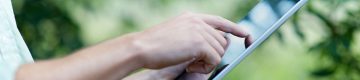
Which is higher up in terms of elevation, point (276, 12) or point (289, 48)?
point (289, 48)

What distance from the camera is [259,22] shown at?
784 millimetres

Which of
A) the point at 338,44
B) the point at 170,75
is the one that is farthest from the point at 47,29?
the point at 170,75

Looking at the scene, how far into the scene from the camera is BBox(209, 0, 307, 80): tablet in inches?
29.3

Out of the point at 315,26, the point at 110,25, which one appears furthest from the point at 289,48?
the point at 110,25

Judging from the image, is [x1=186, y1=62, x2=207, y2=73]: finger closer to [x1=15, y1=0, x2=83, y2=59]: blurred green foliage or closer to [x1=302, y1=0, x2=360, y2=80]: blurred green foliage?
[x1=302, y1=0, x2=360, y2=80]: blurred green foliage

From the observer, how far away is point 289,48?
1802 millimetres

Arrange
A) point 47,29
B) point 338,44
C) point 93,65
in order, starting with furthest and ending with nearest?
1. point 47,29
2. point 338,44
3. point 93,65

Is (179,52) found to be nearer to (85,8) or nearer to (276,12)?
(276,12)

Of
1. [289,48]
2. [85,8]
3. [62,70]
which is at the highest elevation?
[85,8]

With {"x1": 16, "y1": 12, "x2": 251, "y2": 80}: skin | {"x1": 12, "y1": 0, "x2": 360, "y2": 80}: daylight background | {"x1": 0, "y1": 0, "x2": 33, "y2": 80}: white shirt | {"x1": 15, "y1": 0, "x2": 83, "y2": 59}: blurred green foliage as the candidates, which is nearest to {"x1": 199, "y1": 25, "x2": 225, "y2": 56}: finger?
{"x1": 16, "y1": 12, "x2": 251, "y2": 80}: skin

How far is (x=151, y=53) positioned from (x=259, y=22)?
4.7 inches

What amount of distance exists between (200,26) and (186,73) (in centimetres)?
6

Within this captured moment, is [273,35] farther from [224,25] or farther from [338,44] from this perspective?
[224,25]

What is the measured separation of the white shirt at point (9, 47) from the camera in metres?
0.75
